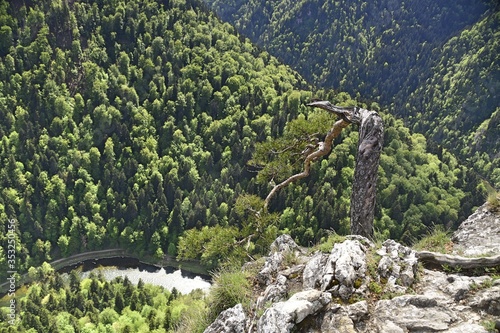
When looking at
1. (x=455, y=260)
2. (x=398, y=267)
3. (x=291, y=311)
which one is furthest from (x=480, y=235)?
(x=291, y=311)

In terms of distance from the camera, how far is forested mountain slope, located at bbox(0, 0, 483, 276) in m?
103

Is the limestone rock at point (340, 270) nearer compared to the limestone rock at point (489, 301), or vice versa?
the limestone rock at point (489, 301)

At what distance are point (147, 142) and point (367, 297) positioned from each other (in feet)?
399

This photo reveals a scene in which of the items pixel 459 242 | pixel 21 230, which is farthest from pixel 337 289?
pixel 21 230

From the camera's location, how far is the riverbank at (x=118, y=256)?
98562 millimetres

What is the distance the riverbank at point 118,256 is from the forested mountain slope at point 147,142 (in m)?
2.12

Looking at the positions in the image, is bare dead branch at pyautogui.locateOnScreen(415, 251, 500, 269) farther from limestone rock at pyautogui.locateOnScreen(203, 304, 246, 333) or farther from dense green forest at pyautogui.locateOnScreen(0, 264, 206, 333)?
dense green forest at pyautogui.locateOnScreen(0, 264, 206, 333)

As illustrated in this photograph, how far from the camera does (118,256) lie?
107m

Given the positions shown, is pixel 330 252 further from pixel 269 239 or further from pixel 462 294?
pixel 269 239

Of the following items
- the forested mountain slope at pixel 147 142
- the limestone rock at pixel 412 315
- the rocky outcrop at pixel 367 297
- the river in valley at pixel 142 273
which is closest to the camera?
the limestone rock at pixel 412 315

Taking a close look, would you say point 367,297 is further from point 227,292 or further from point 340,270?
point 227,292

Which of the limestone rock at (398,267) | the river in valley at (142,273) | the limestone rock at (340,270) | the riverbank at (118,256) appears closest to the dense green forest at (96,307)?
the river in valley at (142,273)

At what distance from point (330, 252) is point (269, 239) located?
5951mm

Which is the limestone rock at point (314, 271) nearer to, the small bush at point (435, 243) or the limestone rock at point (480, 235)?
the small bush at point (435, 243)
